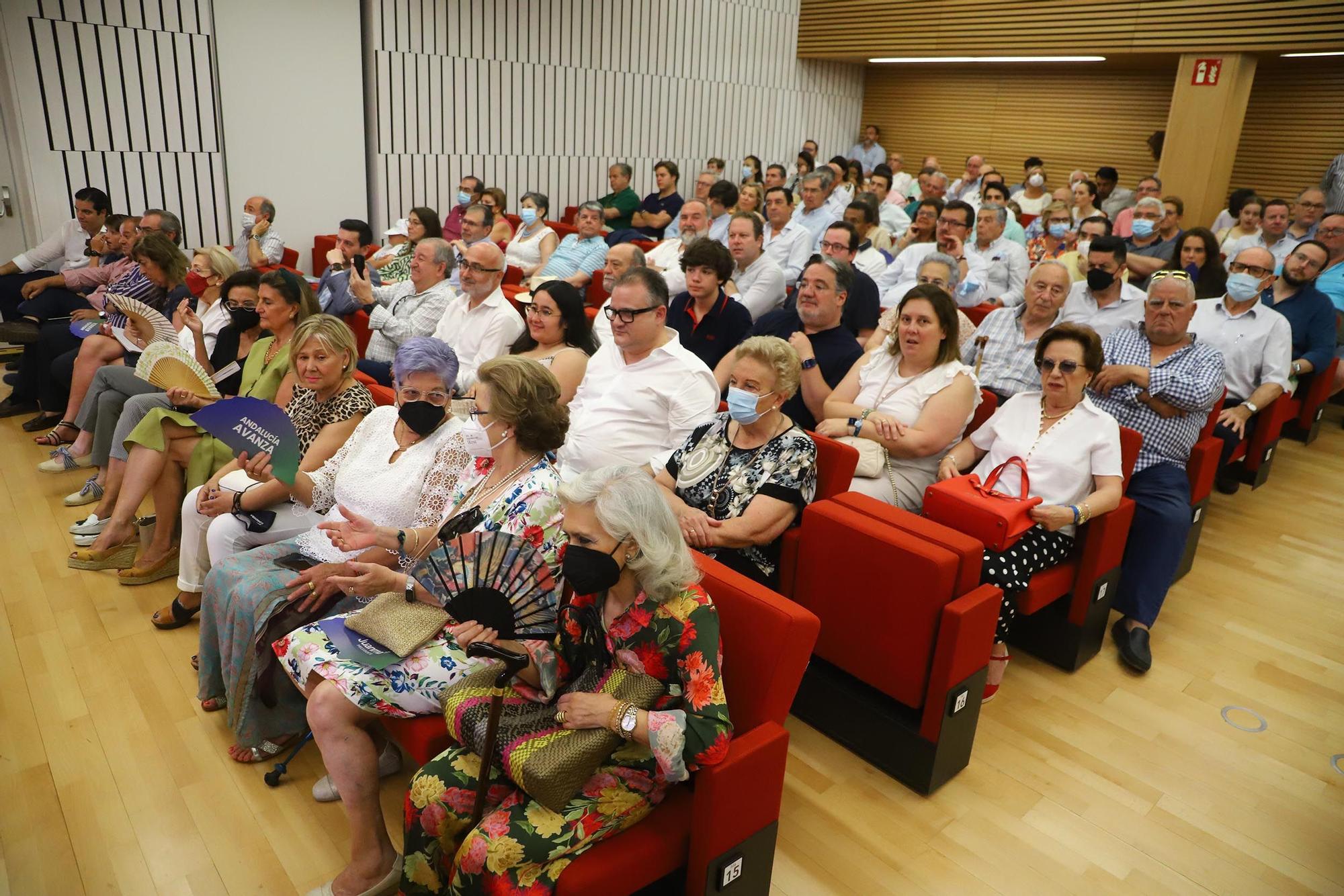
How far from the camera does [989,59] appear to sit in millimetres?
10250

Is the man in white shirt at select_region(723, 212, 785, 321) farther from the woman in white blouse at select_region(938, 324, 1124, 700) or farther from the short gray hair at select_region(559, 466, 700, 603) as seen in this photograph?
the short gray hair at select_region(559, 466, 700, 603)

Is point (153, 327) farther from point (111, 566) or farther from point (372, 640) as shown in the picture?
point (372, 640)

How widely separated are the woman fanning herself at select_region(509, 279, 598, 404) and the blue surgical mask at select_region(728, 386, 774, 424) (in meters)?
1.15

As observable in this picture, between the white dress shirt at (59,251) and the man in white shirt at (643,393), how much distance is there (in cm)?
501

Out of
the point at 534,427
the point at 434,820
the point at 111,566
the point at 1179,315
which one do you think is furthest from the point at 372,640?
the point at 1179,315

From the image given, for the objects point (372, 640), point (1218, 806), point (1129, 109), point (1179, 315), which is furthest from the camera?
point (1129, 109)

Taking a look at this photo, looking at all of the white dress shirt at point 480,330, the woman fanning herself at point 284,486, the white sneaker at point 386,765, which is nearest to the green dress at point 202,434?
the woman fanning herself at point 284,486

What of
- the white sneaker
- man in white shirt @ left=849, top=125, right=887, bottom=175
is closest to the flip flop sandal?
the white sneaker

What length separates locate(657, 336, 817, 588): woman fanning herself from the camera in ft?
8.62

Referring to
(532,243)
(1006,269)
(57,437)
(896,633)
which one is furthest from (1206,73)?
(57,437)

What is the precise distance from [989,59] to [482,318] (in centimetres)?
847

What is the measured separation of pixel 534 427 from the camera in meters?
2.43

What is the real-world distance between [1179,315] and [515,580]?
306 cm

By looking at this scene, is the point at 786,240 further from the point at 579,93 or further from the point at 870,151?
the point at 870,151
